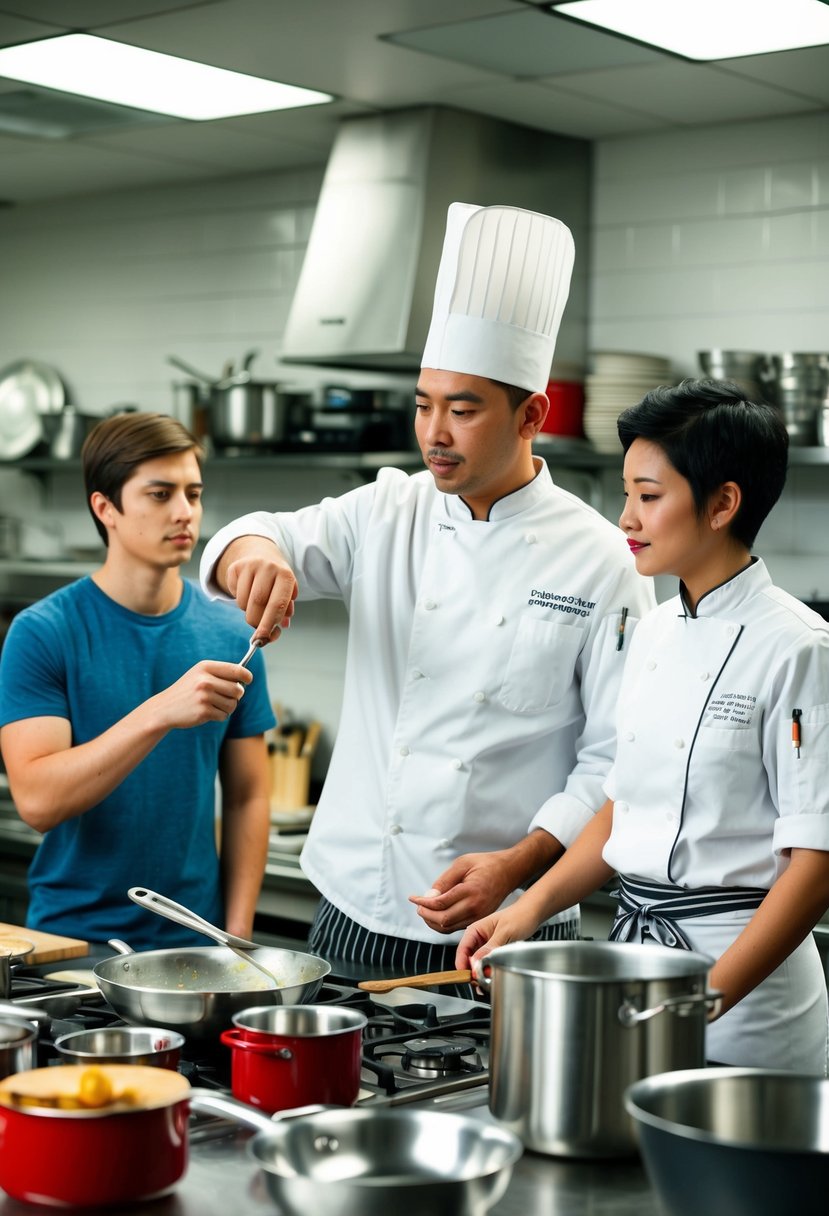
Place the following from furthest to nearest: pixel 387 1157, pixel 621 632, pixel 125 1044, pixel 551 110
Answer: pixel 551 110 < pixel 621 632 < pixel 125 1044 < pixel 387 1157

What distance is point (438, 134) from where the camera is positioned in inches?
155

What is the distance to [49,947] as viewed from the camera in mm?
2160

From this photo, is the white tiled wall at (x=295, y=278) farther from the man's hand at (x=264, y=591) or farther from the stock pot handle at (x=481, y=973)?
the stock pot handle at (x=481, y=973)

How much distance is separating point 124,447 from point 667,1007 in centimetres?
181

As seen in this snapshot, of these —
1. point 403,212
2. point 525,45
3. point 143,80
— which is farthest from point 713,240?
point 143,80

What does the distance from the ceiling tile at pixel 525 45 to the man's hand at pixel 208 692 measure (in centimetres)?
164

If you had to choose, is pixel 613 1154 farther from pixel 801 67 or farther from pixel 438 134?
pixel 438 134

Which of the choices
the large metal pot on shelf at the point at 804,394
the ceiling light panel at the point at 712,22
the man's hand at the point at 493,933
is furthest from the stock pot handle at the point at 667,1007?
the large metal pot on shelf at the point at 804,394

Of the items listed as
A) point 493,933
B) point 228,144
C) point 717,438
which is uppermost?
point 228,144

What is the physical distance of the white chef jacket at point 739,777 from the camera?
1831mm

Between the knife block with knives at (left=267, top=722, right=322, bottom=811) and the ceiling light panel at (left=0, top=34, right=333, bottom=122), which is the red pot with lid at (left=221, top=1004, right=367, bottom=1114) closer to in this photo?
the ceiling light panel at (left=0, top=34, right=333, bottom=122)

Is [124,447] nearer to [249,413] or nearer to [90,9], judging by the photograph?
[90,9]

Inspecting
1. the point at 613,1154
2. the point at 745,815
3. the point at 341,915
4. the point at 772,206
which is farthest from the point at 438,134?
the point at 613,1154

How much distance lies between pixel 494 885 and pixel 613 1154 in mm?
703
